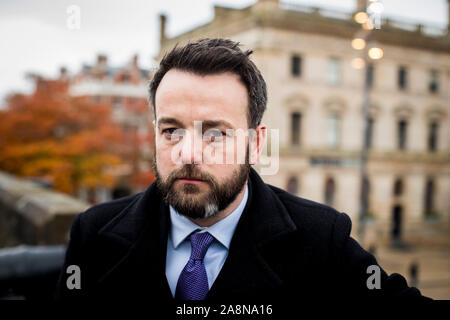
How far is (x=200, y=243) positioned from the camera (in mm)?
2064

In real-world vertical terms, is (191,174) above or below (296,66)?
below

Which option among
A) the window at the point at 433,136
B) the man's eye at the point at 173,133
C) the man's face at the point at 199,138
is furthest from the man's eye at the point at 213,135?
the window at the point at 433,136

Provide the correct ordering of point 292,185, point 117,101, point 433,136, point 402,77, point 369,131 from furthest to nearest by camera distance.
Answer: point 117,101
point 433,136
point 402,77
point 369,131
point 292,185

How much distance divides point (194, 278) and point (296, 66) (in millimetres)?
19784

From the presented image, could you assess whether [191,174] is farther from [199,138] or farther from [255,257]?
[255,257]

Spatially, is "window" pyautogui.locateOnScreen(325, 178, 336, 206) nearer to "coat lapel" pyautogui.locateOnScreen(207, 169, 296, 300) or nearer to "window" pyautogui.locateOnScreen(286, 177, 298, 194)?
"window" pyautogui.locateOnScreen(286, 177, 298, 194)

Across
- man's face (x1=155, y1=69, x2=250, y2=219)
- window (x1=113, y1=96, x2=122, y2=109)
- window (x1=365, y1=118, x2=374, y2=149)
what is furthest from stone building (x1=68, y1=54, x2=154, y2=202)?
man's face (x1=155, y1=69, x2=250, y2=219)

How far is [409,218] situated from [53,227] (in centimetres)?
2378

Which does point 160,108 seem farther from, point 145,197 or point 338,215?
point 338,215

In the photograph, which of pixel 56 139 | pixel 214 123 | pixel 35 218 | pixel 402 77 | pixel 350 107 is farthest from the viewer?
pixel 402 77

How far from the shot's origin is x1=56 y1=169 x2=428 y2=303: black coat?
1961 millimetres

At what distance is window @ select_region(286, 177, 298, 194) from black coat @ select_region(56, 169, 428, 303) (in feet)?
56.4

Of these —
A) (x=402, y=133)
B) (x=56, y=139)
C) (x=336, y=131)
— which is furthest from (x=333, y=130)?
(x=56, y=139)

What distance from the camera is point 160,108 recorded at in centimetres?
186
